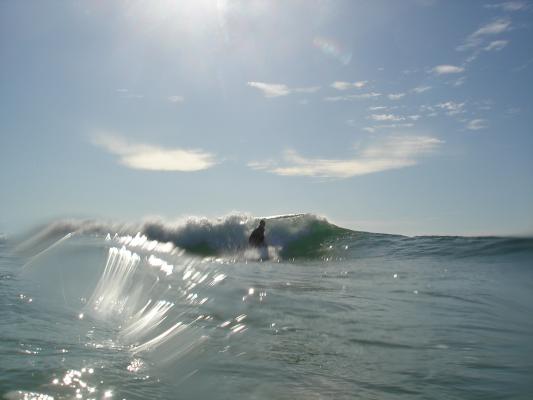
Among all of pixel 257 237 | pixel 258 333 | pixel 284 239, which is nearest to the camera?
pixel 258 333

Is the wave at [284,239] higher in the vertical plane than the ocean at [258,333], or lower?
higher

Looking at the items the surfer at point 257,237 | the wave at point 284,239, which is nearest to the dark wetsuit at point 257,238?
the surfer at point 257,237

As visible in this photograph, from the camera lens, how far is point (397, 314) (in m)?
6.66

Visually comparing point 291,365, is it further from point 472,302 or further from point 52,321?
point 472,302

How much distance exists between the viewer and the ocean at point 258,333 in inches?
151

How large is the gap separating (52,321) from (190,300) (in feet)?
6.53

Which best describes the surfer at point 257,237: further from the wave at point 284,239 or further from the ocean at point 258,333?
the ocean at point 258,333

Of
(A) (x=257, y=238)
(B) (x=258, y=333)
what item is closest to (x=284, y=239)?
(A) (x=257, y=238)

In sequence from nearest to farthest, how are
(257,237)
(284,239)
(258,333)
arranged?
1. (258,333)
2. (257,237)
3. (284,239)

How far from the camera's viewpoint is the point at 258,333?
5.50 m

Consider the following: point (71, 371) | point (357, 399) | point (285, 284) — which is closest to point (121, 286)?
point (285, 284)

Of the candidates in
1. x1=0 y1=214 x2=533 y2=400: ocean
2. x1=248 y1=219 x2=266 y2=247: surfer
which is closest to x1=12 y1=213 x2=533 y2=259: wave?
x1=248 y1=219 x2=266 y2=247: surfer

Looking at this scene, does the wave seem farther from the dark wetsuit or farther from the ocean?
the ocean

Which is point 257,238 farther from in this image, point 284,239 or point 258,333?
point 258,333
